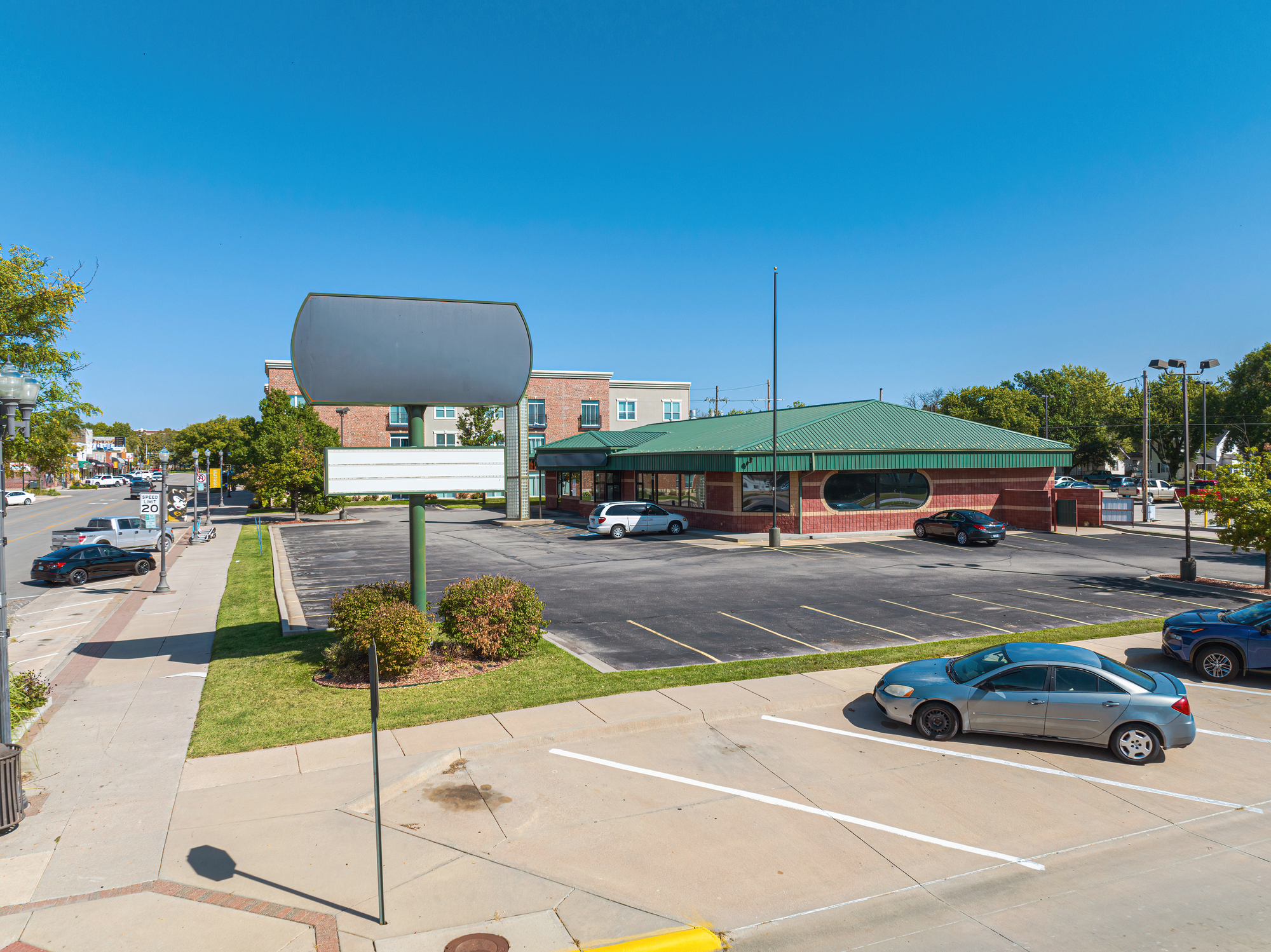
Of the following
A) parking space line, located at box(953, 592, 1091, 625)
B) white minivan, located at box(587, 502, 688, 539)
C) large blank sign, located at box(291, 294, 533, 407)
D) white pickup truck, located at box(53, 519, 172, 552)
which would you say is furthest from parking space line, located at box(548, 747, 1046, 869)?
Answer: white pickup truck, located at box(53, 519, 172, 552)

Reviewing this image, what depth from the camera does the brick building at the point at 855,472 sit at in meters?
38.0

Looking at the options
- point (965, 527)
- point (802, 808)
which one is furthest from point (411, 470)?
point (965, 527)

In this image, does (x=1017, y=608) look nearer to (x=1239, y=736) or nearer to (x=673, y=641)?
(x=1239, y=736)

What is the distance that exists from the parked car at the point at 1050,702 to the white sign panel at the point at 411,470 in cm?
848

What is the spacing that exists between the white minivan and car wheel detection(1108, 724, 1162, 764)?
29.5m

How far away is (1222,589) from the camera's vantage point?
2342 centimetres

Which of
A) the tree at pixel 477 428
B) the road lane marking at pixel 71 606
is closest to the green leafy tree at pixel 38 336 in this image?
the road lane marking at pixel 71 606

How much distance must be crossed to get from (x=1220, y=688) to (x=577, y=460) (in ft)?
129

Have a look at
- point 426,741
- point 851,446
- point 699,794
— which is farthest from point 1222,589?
point 426,741

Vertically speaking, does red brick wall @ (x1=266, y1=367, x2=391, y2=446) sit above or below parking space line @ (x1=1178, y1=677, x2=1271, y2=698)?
above

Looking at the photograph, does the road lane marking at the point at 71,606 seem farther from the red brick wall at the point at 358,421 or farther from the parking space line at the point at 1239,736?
the red brick wall at the point at 358,421

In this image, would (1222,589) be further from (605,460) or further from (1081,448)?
(1081,448)

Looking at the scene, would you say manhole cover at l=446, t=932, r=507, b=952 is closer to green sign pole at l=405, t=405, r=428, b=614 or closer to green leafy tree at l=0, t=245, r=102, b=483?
green sign pole at l=405, t=405, r=428, b=614

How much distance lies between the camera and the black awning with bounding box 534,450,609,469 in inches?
1964
